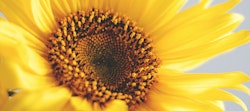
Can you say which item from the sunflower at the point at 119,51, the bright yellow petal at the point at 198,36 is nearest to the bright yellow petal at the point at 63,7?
the sunflower at the point at 119,51

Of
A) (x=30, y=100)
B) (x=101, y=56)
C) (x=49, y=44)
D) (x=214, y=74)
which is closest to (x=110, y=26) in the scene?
(x=101, y=56)

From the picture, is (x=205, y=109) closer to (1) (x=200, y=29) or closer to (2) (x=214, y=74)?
(2) (x=214, y=74)

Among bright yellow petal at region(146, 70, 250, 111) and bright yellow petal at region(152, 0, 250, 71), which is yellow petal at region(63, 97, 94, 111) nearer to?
bright yellow petal at region(146, 70, 250, 111)

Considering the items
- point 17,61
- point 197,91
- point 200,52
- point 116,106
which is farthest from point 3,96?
point 200,52

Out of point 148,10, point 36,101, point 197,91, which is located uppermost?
point 148,10

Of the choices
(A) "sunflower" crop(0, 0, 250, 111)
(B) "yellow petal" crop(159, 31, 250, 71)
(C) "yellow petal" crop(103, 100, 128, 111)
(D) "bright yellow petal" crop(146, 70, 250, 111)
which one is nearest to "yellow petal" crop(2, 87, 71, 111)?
(A) "sunflower" crop(0, 0, 250, 111)

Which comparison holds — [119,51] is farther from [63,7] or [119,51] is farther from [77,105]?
[77,105]
